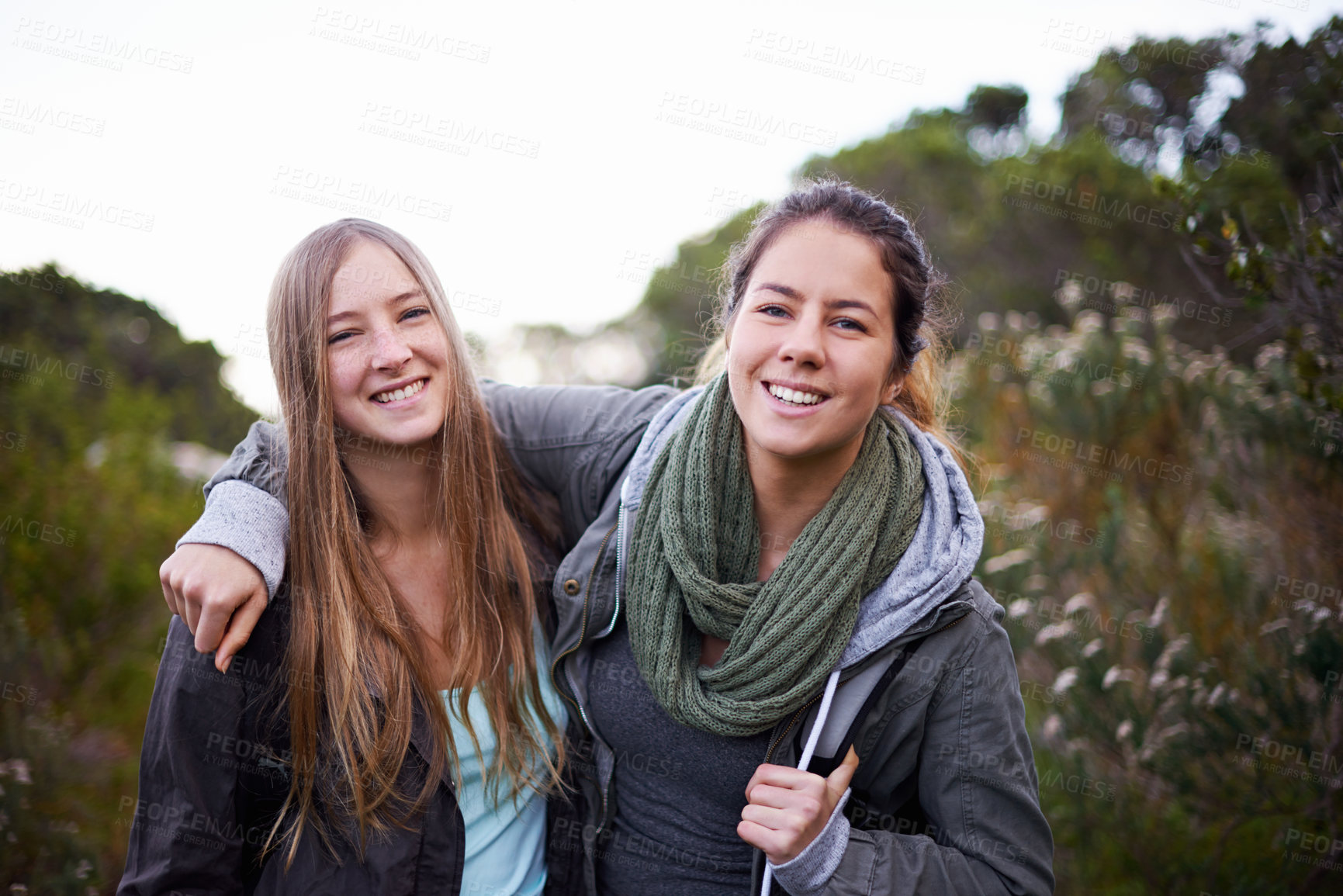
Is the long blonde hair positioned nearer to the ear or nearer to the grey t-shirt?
the grey t-shirt

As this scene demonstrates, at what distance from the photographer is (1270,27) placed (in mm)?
4500

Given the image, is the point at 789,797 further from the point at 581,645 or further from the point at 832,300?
the point at 832,300

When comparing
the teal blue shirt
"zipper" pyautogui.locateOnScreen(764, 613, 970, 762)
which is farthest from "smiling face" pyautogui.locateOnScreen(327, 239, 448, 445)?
"zipper" pyautogui.locateOnScreen(764, 613, 970, 762)

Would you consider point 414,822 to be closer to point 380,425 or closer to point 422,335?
point 380,425

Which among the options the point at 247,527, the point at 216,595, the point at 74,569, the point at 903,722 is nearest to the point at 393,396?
the point at 247,527

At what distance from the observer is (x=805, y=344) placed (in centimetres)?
177

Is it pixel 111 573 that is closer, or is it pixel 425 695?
pixel 425 695

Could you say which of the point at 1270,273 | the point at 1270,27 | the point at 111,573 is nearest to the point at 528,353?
the point at 111,573

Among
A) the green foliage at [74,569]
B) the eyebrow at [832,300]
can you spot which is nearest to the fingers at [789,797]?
the eyebrow at [832,300]

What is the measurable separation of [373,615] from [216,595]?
0.37 m

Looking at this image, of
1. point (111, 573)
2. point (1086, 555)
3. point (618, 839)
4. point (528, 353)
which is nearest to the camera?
point (618, 839)

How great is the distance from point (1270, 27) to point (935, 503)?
4.48 metres

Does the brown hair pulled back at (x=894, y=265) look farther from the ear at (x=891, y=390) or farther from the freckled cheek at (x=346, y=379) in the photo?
the freckled cheek at (x=346, y=379)

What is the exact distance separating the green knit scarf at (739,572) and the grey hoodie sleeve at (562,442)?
21cm
